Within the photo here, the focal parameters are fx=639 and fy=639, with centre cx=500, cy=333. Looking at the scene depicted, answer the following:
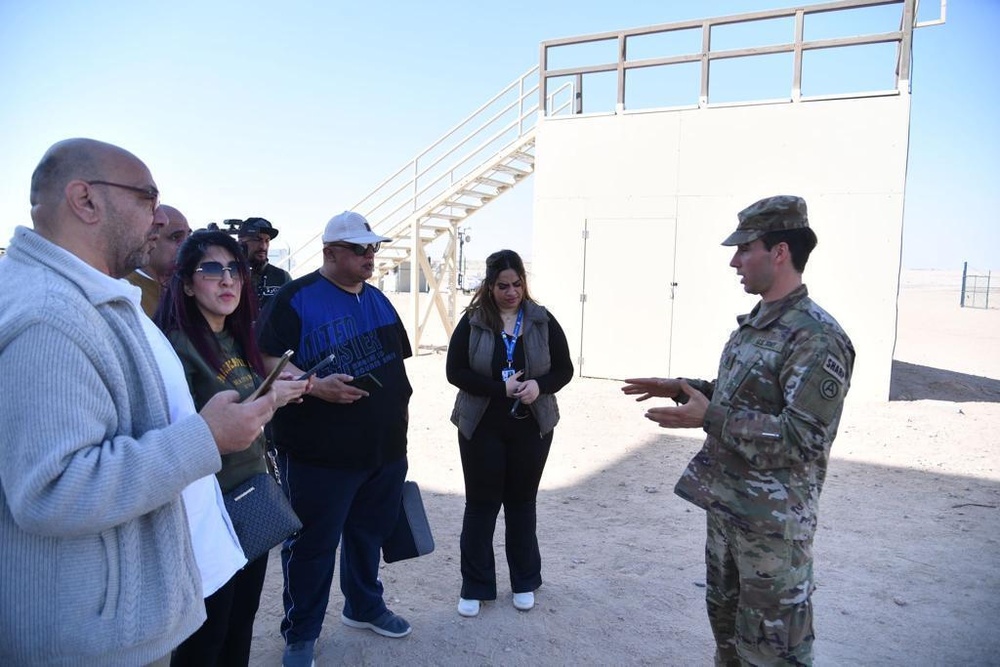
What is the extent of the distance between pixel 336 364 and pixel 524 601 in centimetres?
178

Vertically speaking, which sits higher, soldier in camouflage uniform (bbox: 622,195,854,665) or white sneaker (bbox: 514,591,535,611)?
soldier in camouflage uniform (bbox: 622,195,854,665)

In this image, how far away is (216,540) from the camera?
5.96 ft

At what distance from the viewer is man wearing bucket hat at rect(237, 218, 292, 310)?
5082mm

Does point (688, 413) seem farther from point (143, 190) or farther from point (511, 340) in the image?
point (143, 190)

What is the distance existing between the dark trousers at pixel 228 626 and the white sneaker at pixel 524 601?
1626 millimetres

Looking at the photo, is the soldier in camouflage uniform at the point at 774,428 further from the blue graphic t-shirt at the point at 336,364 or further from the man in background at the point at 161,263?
the man in background at the point at 161,263

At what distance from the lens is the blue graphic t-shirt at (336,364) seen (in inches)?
120

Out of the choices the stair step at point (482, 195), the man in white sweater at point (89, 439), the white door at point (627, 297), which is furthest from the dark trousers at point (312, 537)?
the stair step at point (482, 195)

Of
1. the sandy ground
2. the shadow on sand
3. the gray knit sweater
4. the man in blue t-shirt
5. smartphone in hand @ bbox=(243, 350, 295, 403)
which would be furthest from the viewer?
the shadow on sand

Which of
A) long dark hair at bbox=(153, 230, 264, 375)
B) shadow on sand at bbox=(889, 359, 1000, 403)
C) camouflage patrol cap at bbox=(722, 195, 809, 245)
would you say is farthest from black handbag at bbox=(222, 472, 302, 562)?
shadow on sand at bbox=(889, 359, 1000, 403)

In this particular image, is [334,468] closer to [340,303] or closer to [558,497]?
[340,303]

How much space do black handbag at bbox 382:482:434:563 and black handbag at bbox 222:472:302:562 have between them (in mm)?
1271

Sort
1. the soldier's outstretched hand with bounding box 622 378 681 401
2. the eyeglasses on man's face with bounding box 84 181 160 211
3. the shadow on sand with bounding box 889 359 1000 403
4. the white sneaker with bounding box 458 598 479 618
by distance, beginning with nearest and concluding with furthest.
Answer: the eyeglasses on man's face with bounding box 84 181 160 211 < the soldier's outstretched hand with bounding box 622 378 681 401 < the white sneaker with bounding box 458 598 479 618 < the shadow on sand with bounding box 889 359 1000 403

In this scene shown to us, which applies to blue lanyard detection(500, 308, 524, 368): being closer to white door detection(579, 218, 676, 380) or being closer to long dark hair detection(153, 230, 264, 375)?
long dark hair detection(153, 230, 264, 375)
